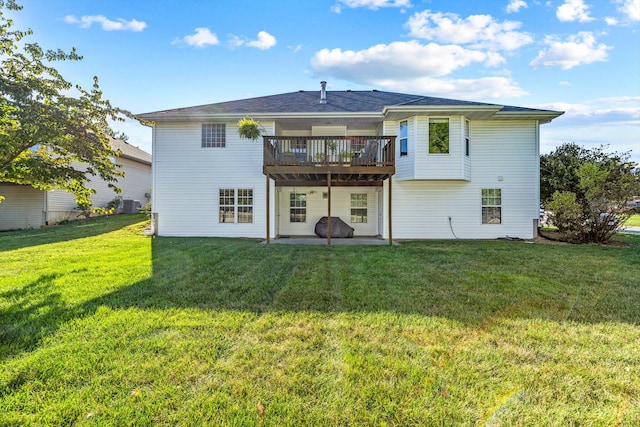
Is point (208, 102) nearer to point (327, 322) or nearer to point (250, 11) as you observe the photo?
point (250, 11)

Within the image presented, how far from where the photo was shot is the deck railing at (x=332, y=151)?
32.9 ft

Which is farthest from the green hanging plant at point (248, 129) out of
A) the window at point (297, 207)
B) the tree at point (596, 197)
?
the tree at point (596, 197)

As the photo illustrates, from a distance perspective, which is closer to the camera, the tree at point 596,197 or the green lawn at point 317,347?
the green lawn at point 317,347

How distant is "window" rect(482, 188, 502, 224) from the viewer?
11.9 m

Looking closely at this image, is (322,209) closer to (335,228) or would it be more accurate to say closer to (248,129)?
(335,228)

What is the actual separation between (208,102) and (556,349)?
1397 cm

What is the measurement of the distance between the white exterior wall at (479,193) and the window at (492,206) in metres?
0.14

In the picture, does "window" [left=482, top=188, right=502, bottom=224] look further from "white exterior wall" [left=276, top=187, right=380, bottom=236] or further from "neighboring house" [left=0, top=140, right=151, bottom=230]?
"neighboring house" [left=0, top=140, right=151, bottom=230]

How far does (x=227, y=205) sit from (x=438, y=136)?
8400 mm

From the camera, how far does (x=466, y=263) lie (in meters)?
6.96

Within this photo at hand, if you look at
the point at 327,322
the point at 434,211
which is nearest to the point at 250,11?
the point at 434,211

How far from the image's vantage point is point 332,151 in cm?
1026

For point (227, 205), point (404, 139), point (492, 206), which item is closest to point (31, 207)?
point (227, 205)

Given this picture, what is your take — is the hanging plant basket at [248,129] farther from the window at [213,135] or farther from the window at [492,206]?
the window at [492,206]
